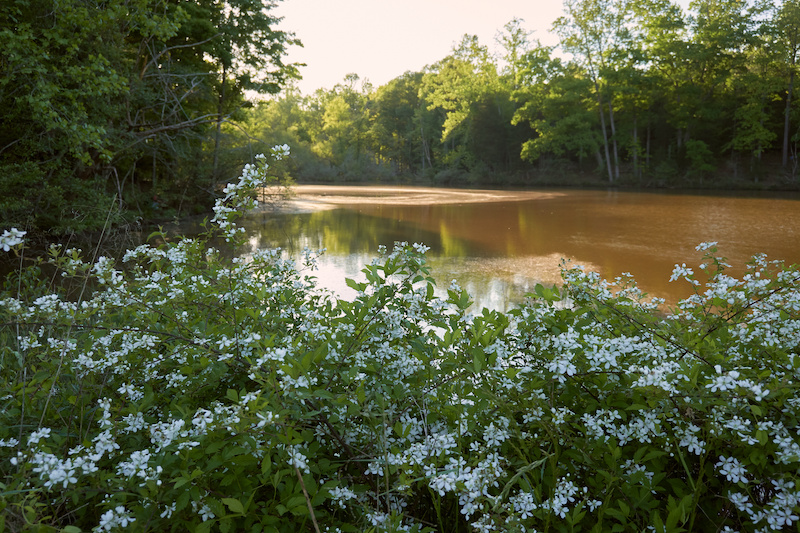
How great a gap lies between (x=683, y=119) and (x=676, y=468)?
37551 mm

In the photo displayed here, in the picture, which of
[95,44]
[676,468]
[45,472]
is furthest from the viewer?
[95,44]

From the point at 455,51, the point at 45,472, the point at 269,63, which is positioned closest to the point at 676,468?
the point at 45,472

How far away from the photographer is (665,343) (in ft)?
6.70

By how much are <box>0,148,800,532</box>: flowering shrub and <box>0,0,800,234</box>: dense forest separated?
13.0 feet

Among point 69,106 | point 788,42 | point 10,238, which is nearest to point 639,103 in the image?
point 788,42

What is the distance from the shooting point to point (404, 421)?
1972 millimetres

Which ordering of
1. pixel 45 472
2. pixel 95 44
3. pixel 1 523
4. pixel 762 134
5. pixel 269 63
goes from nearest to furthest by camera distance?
1. pixel 1 523
2. pixel 45 472
3. pixel 95 44
4. pixel 269 63
5. pixel 762 134

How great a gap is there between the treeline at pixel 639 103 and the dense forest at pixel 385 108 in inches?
5.0

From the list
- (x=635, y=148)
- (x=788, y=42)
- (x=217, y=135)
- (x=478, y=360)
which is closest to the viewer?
(x=478, y=360)

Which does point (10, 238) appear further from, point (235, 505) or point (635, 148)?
point (635, 148)

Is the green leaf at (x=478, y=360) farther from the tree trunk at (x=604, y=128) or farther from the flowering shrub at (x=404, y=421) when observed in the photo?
the tree trunk at (x=604, y=128)

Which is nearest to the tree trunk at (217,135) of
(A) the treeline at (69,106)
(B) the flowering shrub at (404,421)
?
(A) the treeline at (69,106)

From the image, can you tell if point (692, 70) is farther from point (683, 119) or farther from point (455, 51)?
point (455, 51)

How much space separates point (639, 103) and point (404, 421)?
39.0 metres
